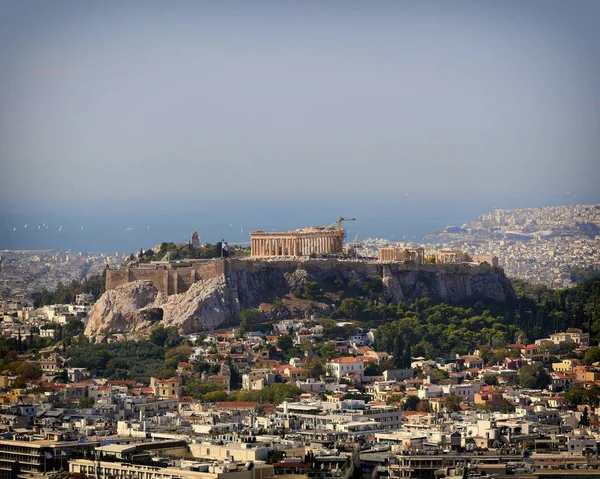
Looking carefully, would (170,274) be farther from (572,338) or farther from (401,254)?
(572,338)

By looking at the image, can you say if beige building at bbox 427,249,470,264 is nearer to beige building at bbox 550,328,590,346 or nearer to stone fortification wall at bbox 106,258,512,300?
stone fortification wall at bbox 106,258,512,300

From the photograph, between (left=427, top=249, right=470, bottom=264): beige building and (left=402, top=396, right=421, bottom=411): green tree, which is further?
(left=427, top=249, right=470, bottom=264): beige building

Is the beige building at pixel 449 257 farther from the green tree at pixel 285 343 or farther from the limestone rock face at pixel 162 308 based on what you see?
the green tree at pixel 285 343

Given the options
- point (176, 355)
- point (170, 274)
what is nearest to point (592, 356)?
point (176, 355)

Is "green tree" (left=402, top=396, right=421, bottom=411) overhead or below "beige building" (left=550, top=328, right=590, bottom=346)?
below

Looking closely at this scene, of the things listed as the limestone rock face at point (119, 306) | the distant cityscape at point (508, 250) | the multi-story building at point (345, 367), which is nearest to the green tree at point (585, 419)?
the multi-story building at point (345, 367)

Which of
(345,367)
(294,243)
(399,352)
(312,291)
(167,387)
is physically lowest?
(167,387)

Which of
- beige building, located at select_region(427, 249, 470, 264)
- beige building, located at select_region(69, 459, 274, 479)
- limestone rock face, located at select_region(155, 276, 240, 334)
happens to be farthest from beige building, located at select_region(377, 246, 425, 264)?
beige building, located at select_region(69, 459, 274, 479)
